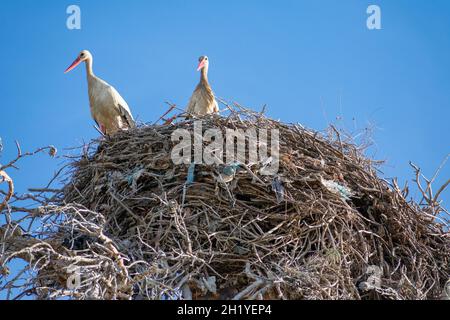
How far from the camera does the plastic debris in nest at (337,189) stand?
879cm

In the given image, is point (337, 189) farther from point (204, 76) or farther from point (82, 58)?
point (82, 58)

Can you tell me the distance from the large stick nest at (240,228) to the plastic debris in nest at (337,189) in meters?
0.03

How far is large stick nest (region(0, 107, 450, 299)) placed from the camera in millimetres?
7695

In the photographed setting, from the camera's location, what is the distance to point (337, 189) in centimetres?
884

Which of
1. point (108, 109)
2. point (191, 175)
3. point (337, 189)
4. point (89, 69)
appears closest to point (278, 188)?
point (337, 189)

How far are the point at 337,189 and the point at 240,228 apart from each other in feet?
3.52

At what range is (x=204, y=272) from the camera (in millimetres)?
8203

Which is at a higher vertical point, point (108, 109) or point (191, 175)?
point (108, 109)

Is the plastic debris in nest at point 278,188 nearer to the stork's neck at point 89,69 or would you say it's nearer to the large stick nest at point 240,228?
the large stick nest at point 240,228

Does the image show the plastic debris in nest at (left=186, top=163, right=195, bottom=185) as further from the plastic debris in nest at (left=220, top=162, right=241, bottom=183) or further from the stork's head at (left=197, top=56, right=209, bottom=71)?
the stork's head at (left=197, top=56, right=209, bottom=71)

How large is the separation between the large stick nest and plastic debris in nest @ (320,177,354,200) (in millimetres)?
26

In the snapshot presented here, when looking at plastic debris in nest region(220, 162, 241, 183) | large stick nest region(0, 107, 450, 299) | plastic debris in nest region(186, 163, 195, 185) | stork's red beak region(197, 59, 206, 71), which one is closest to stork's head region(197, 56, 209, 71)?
stork's red beak region(197, 59, 206, 71)

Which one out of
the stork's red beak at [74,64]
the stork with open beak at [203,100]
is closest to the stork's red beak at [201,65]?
the stork with open beak at [203,100]

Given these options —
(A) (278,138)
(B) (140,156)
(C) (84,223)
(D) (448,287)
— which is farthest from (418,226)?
(C) (84,223)
